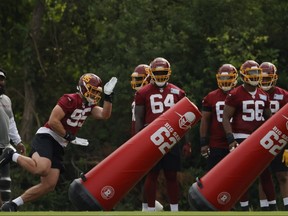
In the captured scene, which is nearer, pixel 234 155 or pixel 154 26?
pixel 234 155

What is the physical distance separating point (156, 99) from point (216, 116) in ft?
3.93

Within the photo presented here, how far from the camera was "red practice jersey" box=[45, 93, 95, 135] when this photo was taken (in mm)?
14594

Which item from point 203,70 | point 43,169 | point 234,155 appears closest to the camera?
point 234,155

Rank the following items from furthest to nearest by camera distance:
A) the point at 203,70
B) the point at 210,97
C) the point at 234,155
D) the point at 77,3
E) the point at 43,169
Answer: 1. the point at 77,3
2. the point at 203,70
3. the point at 210,97
4. the point at 43,169
5. the point at 234,155

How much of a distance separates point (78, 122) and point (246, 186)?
7.71 feet

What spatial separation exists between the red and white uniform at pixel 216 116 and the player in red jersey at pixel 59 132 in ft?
5.88

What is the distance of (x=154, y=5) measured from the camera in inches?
1004

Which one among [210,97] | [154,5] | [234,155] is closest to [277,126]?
[234,155]

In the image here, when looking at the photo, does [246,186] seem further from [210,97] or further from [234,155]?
[210,97]

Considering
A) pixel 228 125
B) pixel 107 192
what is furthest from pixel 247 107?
pixel 107 192

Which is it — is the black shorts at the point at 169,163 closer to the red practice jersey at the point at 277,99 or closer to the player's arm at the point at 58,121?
the player's arm at the point at 58,121

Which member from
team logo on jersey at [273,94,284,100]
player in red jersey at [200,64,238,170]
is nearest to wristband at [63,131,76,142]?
player in red jersey at [200,64,238,170]

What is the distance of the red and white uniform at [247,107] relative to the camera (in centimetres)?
1498

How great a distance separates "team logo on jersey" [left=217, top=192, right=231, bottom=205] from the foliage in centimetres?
971
